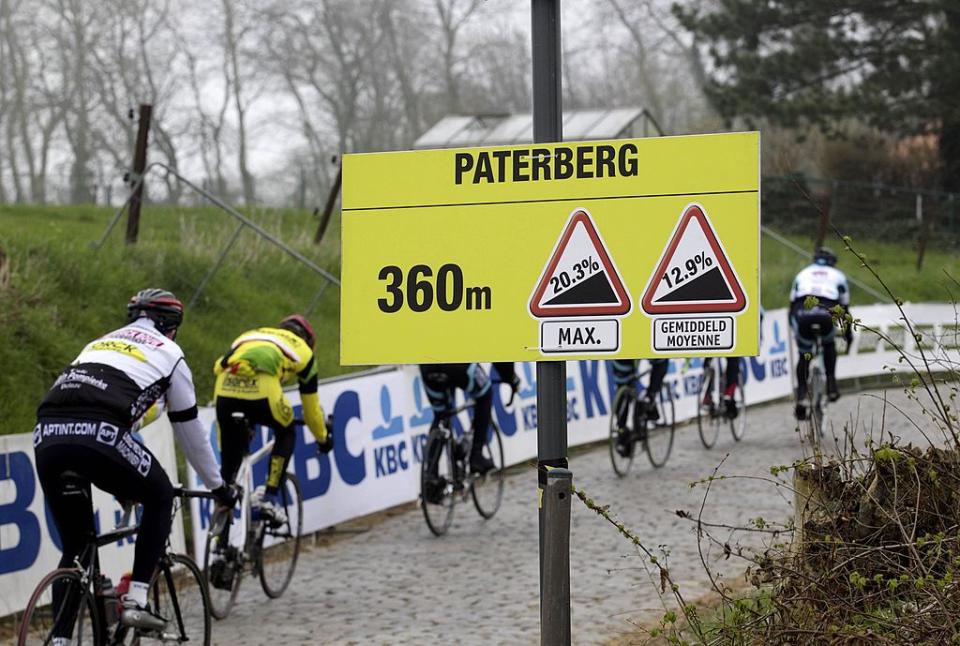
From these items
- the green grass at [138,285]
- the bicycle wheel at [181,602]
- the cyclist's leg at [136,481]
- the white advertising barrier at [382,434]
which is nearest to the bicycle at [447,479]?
the white advertising barrier at [382,434]

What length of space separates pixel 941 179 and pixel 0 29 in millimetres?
35843

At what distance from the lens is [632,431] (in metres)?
13.4

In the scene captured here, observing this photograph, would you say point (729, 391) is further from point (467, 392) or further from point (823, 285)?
point (467, 392)

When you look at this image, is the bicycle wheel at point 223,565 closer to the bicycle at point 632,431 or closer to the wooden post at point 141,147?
the bicycle at point 632,431

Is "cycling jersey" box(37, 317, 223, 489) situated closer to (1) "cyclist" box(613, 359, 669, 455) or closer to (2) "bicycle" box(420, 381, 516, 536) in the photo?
(2) "bicycle" box(420, 381, 516, 536)

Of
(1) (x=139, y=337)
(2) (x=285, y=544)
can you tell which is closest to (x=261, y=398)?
(2) (x=285, y=544)

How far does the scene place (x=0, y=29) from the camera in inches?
2115

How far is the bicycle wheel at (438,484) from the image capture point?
34.7 ft

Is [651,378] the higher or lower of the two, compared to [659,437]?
higher

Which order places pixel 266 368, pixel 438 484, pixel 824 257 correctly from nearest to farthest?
pixel 266 368 → pixel 438 484 → pixel 824 257

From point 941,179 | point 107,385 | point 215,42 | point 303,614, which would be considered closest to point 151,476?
point 107,385

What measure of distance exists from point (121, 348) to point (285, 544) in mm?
3536

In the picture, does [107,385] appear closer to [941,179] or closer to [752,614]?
[752,614]

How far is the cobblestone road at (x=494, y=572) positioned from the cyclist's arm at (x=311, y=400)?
3.41 feet
